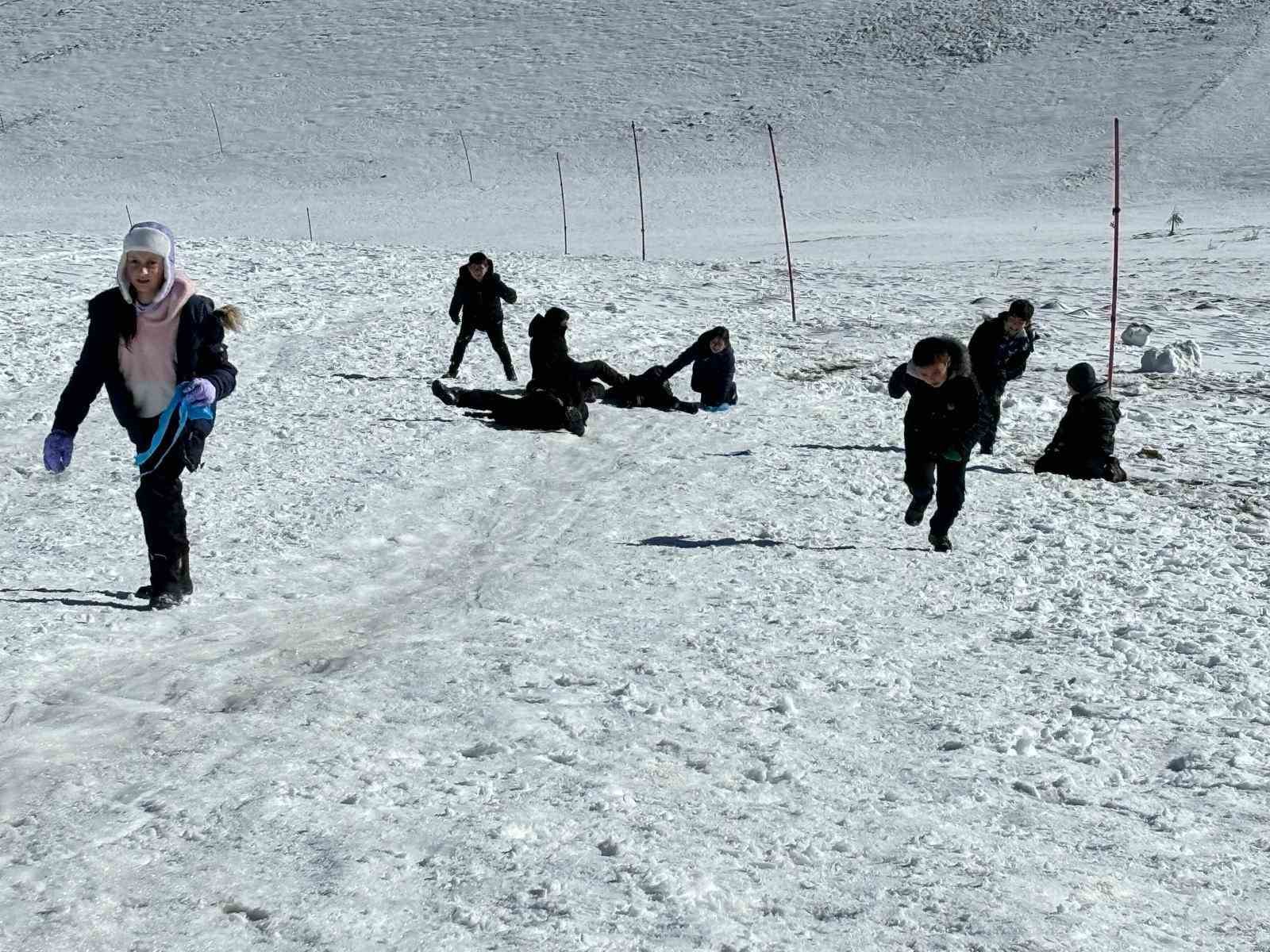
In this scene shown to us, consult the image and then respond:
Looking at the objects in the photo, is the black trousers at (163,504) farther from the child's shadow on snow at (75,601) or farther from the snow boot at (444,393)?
the snow boot at (444,393)

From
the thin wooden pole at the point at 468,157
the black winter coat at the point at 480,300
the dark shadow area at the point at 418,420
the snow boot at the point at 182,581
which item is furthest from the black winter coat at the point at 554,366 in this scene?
the thin wooden pole at the point at 468,157

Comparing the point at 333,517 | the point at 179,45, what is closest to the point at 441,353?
the point at 333,517

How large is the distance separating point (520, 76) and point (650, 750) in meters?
49.6

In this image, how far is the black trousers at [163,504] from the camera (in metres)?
5.55

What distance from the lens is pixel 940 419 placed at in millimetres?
7062

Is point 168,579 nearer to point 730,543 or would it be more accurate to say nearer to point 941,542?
point 730,543

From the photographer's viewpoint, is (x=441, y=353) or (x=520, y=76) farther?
(x=520, y=76)

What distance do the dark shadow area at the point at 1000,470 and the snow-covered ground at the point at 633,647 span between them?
0.28ft

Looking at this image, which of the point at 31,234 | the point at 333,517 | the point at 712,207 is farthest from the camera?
the point at 712,207

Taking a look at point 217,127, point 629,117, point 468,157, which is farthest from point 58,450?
point 217,127

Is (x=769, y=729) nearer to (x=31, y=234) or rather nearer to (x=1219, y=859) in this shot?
(x=1219, y=859)

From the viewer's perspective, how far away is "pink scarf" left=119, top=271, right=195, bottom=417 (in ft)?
17.6

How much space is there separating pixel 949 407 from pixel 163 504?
382cm

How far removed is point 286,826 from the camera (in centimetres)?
380
